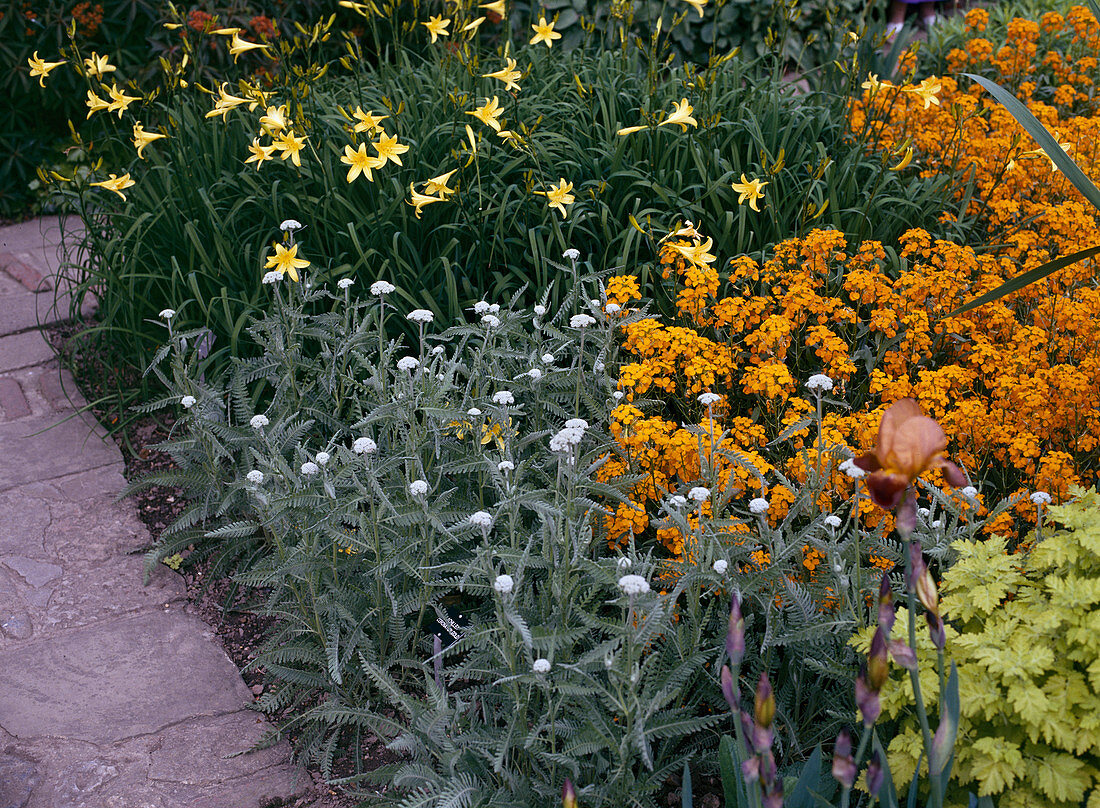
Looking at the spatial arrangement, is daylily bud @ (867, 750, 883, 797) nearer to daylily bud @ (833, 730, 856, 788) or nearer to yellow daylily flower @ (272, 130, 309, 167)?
daylily bud @ (833, 730, 856, 788)

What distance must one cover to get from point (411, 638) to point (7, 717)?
923 millimetres

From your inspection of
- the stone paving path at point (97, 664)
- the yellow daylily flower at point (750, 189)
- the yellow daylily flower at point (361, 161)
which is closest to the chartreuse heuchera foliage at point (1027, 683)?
the stone paving path at point (97, 664)

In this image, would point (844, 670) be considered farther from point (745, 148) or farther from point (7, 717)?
point (745, 148)

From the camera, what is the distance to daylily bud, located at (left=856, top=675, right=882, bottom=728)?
3.70 ft

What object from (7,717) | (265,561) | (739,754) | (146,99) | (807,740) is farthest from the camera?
(146,99)

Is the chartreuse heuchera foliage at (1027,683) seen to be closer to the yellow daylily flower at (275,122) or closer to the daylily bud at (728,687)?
the daylily bud at (728,687)

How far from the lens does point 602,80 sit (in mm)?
3635

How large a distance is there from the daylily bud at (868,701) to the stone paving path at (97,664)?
1.33 m

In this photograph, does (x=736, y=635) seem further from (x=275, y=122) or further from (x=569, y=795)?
(x=275, y=122)

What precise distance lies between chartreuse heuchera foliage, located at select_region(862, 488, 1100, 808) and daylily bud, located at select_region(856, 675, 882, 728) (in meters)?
0.44

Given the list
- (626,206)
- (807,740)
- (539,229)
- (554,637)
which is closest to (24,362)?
(539,229)

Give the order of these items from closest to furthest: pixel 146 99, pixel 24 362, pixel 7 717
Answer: pixel 7 717 → pixel 146 99 → pixel 24 362

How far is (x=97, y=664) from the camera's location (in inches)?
91.5

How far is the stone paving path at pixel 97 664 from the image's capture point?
2.02 meters
